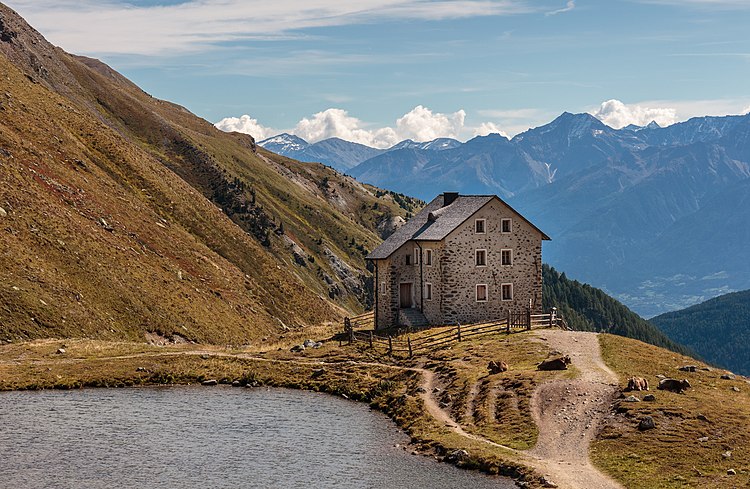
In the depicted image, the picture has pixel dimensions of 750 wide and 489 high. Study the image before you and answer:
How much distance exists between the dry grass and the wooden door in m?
37.1

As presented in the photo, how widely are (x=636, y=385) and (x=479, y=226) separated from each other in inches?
1453

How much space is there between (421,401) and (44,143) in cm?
8771

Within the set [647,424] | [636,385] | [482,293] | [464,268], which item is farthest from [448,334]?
[647,424]

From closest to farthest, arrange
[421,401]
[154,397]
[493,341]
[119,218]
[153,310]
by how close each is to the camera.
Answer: [421,401] < [154,397] < [493,341] < [153,310] < [119,218]

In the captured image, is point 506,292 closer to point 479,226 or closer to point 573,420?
point 479,226

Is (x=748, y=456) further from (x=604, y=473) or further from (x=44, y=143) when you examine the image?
(x=44, y=143)


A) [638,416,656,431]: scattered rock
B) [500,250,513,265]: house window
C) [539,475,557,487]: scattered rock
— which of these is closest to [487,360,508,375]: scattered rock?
[638,416,656,431]: scattered rock

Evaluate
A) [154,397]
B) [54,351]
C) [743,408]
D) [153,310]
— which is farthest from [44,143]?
[743,408]

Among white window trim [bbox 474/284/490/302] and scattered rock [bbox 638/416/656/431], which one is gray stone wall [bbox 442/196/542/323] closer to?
white window trim [bbox 474/284/490/302]

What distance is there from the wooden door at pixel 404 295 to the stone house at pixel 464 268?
0.10 metres

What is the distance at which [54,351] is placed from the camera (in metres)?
78.8

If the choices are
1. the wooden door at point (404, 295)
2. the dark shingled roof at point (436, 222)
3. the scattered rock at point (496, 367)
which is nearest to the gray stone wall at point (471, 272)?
the wooden door at point (404, 295)

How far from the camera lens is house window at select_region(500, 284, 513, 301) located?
301 feet

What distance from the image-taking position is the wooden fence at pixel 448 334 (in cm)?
7900
